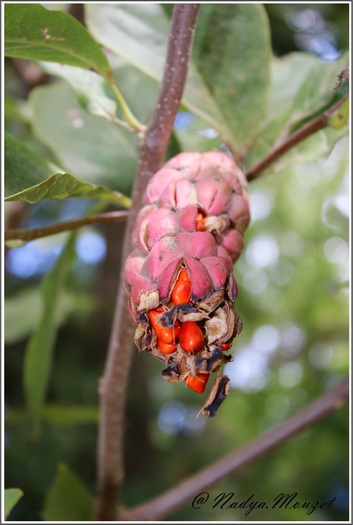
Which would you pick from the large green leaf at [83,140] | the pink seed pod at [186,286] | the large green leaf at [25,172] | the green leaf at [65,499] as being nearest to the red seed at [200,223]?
the pink seed pod at [186,286]

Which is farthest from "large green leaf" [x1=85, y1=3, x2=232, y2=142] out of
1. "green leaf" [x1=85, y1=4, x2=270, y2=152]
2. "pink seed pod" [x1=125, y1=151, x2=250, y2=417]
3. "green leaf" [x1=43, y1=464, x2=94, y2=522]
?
"green leaf" [x1=43, y1=464, x2=94, y2=522]

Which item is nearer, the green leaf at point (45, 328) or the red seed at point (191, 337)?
the red seed at point (191, 337)

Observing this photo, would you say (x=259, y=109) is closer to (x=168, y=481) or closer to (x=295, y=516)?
(x=168, y=481)

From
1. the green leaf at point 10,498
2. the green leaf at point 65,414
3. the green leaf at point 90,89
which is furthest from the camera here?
the green leaf at point 65,414

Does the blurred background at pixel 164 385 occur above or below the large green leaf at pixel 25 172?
below

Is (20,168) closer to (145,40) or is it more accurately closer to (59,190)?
(59,190)

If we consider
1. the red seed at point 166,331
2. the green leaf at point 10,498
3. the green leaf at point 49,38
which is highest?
the green leaf at point 49,38

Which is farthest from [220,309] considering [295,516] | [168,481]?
[295,516]

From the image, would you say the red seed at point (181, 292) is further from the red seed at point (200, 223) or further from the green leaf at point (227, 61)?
the green leaf at point (227, 61)
